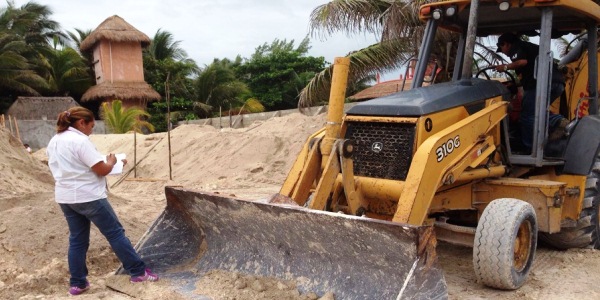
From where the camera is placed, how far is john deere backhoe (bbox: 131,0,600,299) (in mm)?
3934

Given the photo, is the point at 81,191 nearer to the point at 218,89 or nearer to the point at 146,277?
the point at 146,277

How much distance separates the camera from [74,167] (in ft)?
14.6

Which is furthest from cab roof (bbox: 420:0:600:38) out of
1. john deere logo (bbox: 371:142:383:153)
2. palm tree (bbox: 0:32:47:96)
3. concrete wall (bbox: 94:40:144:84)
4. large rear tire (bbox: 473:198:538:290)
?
palm tree (bbox: 0:32:47:96)

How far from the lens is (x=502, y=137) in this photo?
532cm

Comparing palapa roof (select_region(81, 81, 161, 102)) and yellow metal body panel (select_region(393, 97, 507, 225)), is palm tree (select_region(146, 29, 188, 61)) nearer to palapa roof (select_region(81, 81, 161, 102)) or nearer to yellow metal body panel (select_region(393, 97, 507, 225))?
palapa roof (select_region(81, 81, 161, 102))

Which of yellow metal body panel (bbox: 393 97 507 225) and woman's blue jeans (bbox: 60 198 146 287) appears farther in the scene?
woman's blue jeans (bbox: 60 198 146 287)

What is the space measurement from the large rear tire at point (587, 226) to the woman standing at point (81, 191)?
12.3 feet

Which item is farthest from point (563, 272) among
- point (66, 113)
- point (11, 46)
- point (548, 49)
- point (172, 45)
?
point (172, 45)

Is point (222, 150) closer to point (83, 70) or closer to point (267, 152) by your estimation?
point (267, 152)

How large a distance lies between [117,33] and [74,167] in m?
23.7

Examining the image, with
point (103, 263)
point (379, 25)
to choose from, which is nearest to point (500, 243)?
point (103, 263)

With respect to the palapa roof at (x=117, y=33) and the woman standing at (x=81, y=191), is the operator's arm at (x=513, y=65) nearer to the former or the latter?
the woman standing at (x=81, y=191)

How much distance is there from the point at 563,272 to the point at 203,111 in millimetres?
24247

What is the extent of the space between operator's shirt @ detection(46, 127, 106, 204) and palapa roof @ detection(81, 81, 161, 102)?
22934mm
